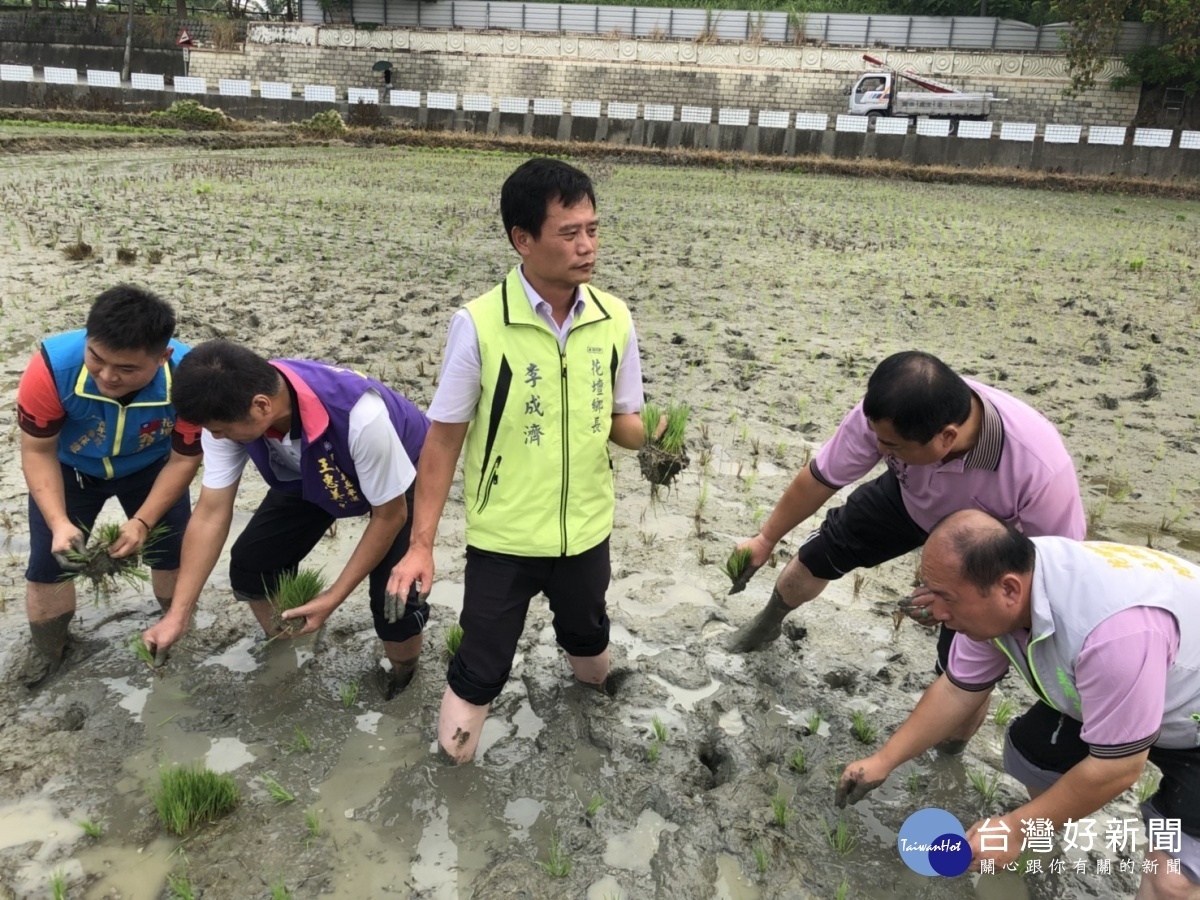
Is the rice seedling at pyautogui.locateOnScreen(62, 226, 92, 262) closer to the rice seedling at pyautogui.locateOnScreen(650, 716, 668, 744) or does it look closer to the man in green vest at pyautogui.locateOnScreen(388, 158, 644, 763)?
the man in green vest at pyautogui.locateOnScreen(388, 158, 644, 763)

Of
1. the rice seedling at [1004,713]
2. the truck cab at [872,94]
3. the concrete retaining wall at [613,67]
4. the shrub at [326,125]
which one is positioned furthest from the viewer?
the concrete retaining wall at [613,67]

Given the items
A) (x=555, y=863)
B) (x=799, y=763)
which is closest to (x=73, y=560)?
(x=555, y=863)

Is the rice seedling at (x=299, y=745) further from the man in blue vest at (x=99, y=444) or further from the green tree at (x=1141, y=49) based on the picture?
the green tree at (x=1141, y=49)

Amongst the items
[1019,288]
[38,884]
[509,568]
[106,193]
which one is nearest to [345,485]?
[509,568]

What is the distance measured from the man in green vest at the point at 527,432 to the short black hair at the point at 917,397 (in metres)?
0.73

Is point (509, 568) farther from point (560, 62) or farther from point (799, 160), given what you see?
point (560, 62)

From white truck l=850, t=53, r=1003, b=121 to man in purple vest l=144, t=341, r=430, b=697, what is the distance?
84.3ft

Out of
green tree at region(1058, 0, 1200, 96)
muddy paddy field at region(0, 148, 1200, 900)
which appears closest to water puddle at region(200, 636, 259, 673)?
muddy paddy field at region(0, 148, 1200, 900)

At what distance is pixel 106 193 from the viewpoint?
986 centimetres

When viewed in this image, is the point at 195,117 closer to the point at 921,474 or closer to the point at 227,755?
the point at 227,755

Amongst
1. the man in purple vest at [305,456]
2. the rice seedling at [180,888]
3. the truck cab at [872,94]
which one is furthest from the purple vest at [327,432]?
the truck cab at [872,94]

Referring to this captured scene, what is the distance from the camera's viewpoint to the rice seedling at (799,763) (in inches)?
93.7

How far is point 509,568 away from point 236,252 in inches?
248

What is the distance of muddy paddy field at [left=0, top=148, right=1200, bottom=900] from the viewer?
2.05m
